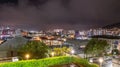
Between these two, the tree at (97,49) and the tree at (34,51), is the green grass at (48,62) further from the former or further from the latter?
the tree at (97,49)

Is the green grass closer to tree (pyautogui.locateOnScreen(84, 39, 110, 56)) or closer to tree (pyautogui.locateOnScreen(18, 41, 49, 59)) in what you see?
tree (pyautogui.locateOnScreen(18, 41, 49, 59))

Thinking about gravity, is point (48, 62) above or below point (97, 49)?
above

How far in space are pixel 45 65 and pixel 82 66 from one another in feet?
10.2

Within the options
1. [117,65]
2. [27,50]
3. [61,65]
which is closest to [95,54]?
[117,65]

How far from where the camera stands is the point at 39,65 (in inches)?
579

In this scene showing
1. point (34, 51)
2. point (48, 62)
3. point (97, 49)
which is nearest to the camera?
point (48, 62)

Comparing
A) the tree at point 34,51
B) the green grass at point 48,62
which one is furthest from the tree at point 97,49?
the green grass at point 48,62

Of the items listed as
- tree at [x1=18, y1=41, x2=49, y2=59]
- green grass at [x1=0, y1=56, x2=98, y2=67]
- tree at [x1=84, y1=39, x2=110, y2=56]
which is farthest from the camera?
tree at [x1=84, y1=39, x2=110, y2=56]

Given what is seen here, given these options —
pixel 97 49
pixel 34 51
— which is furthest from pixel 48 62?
pixel 97 49

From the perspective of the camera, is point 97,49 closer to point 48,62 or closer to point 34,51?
point 34,51

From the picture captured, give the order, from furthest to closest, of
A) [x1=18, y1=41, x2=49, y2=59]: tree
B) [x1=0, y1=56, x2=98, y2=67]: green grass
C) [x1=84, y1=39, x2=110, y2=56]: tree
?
[x1=84, y1=39, x2=110, y2=56]: tree
[x1=18, y1=41, x2=49, y2=59]: tree
[x1=0, y1=56, x2=98, y2=67]: green grass

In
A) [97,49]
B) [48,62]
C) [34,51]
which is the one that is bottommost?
[97,49]

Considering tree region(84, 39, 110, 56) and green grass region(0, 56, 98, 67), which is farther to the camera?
tree region(84, 39, 110, 56)

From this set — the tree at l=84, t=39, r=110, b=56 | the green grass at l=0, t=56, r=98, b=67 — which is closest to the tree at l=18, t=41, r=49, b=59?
the green grass at l=0, t=56, r=98, b=67
